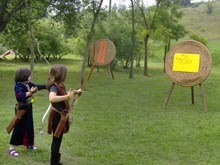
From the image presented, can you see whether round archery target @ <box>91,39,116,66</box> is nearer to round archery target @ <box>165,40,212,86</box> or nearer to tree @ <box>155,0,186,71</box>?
tree @ <box>155,0,186,71</box>

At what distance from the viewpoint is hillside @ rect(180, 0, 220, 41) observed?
4622 centimetres

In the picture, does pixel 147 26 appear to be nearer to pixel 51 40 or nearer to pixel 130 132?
pixel 51 40

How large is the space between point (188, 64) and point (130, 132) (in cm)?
324

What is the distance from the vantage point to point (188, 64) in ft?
29.4

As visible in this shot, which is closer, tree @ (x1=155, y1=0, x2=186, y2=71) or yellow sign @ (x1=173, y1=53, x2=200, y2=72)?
yellow sign @ (x1=173, y1=53, x2=200, y2=72)

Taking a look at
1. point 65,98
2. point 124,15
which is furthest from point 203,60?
point 124,15

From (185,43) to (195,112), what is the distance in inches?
65.0

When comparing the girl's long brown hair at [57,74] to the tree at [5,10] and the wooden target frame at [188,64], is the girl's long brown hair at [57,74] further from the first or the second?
the tree at [5,10]

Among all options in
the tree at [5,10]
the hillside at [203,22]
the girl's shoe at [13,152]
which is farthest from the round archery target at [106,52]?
the hillside at [203,22]

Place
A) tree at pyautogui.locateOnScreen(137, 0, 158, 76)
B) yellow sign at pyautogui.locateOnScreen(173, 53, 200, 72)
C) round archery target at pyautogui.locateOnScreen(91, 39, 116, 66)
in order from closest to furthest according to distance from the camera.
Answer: yellow sign at pyautogui.locateOnScreen(173, 53, 200, 72) < round archery target at pyautogui.locateOnScreen(91, 39, 116, 66) < tree at pyautogui.locateOnScreen(137, 0, 158, 76)

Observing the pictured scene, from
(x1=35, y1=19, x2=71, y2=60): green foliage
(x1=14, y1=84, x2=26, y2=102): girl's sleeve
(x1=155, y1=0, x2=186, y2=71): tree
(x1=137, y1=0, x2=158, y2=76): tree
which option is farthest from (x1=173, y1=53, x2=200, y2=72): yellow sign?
(x1=35, y1=19, x2=71, y2=60): green foliage

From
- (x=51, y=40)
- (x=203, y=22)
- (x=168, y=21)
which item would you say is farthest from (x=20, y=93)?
(x=203, y=22)

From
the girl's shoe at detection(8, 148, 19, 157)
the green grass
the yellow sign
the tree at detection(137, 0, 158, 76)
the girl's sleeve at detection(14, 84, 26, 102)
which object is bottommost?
the green grass

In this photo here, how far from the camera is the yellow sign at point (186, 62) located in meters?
8.89
